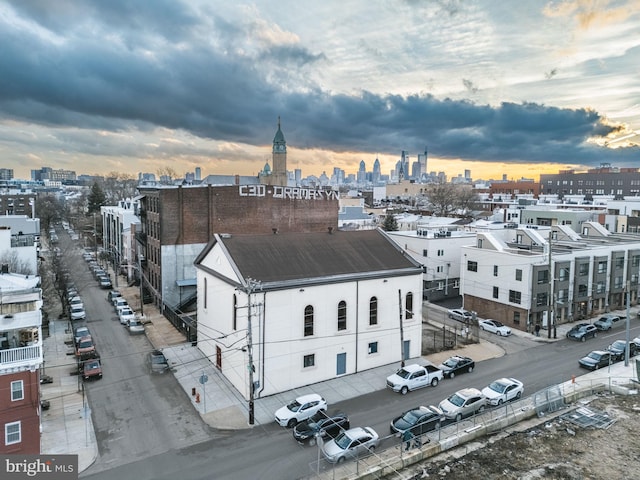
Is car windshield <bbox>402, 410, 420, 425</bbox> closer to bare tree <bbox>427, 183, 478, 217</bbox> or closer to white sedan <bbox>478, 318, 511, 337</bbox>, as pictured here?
white sedan <bbox>478, 318, 511, 337</bbox>

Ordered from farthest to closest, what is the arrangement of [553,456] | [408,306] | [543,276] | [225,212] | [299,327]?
[225,212] < [543,276] < [408,306] < [299,327] < [553,456]

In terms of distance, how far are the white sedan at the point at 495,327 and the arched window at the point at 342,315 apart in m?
19.0

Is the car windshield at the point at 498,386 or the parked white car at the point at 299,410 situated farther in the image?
the car windshield at the point at 498,386

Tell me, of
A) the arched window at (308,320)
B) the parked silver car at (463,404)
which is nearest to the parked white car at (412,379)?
the parked silver car at (463,404)

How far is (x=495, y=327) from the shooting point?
42219 mm

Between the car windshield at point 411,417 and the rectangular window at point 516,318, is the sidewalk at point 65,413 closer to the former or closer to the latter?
the car windshield at point 411,417

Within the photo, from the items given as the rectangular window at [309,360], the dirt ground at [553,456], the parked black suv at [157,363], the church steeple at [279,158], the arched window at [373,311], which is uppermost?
the church steeple at [279,158]

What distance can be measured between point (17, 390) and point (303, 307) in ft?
53.4

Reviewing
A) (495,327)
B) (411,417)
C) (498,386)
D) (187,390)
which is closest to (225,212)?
(187,390)

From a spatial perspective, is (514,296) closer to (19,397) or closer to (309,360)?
(309,360)

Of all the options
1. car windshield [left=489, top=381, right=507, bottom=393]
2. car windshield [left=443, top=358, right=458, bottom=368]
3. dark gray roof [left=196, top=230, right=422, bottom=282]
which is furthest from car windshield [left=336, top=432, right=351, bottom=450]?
car windshield [left=443, top=358, right=458, bottom=368]

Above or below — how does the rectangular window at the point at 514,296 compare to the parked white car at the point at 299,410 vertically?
above

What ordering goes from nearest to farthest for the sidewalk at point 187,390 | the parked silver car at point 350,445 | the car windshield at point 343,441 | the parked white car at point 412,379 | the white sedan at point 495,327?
1. the parked silver car at point 350,445
2. the car windshield at point 343,441
3. the sidewalk at point 187,390
4. the parked white car at point 412,379
5. the white sedan at point 495,327

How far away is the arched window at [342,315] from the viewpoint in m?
31.0
